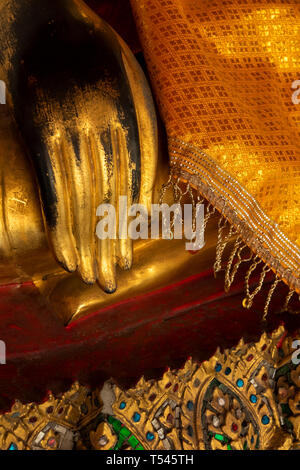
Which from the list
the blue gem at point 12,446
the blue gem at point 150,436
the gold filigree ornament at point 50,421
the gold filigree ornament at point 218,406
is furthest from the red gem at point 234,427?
the blue gem at point 12,446

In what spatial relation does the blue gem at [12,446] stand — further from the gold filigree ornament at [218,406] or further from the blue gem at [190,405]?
the blue gem at [190,405]

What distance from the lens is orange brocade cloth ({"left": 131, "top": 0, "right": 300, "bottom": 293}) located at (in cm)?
93

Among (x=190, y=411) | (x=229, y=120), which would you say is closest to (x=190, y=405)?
(x=190, y=411)

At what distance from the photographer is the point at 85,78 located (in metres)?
0.82

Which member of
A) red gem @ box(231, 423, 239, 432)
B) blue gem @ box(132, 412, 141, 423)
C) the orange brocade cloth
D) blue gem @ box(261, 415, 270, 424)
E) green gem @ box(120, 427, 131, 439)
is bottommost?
blue gem @ box(261, 415, 270, 424)

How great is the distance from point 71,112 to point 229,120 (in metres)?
0.28

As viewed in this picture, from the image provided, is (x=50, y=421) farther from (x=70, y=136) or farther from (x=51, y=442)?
(x=70, y=136)

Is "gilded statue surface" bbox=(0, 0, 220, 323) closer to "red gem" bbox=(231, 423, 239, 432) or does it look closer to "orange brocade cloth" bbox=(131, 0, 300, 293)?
"orange brocade cloth" bbox=(131, 0, 300, 293)

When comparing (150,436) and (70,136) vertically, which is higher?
(70,136)

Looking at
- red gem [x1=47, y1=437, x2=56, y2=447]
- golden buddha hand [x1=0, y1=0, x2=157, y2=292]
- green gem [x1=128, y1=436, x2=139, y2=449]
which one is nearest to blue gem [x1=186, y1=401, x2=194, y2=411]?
green gem [x1=128, y1=436, x2=139, y2=449]

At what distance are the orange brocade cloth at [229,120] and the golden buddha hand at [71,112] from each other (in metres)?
0.10

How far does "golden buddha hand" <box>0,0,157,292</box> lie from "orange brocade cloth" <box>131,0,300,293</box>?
0.10 metres

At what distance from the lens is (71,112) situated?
2.67 feet
